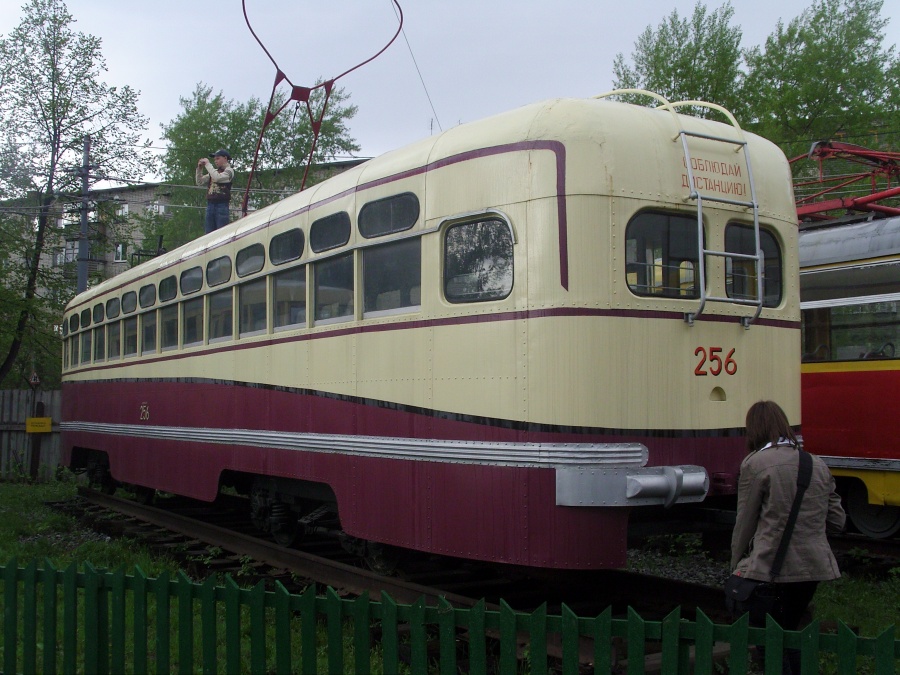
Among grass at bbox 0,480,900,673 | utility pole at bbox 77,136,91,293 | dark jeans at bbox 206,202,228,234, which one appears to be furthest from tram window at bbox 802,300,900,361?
utility pole at bbox 77,136,91,293

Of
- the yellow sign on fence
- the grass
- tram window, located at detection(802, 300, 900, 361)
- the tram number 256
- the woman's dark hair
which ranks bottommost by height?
the grass

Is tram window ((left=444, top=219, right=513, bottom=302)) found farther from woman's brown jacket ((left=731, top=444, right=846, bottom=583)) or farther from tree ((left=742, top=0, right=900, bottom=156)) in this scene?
tree ((left=742, top=0, right=900, bottom=156))

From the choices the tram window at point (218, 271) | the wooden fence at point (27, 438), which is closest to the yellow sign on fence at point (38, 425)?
the wooden fence at point (27, 438)

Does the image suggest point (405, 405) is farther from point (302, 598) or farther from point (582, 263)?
point (302, 598)

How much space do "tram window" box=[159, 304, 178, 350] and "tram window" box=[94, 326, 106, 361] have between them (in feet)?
9.02

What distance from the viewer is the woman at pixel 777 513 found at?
433 centimetres

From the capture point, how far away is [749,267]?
6.03 meters

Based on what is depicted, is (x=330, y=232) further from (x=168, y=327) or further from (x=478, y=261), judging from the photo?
(x=168, y=327)

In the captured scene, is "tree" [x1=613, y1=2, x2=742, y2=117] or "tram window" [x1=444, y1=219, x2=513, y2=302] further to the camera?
"tree" [x1=613, y1=2, x2=742, y2=117]

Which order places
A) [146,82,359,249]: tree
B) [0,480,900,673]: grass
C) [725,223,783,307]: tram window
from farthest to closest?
1. [146,82,359,249]: tree
2. [0,480,900,673]: grass
3. [725,223,783,307]: tram window

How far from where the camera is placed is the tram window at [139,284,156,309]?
10.4 metres

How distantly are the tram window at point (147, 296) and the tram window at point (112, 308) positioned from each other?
1.19m

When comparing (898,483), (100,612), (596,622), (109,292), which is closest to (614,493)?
(596,622)

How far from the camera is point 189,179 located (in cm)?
3975
